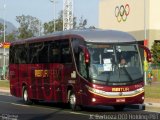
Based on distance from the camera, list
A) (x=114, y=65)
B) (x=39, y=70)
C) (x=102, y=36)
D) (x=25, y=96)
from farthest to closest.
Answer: (x=25, y=96) → (x=39, y=70) → (x=102, y=36) → (x=114, y=65)

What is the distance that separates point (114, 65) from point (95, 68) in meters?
0.75

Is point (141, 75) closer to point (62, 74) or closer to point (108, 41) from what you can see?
point (108, 41)

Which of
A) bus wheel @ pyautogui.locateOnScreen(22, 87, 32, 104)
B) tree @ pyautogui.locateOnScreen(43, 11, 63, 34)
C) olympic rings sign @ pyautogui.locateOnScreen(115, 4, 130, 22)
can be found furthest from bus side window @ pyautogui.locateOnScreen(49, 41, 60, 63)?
tree @ pyautogui.locateOnScreen(43, 11, 63, 34)

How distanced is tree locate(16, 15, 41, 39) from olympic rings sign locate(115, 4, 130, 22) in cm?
2543

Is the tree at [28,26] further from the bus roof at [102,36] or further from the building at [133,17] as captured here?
the bus roof at [102,36]

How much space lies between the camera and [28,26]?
112m

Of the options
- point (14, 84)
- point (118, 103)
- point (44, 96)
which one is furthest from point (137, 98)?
point (14, 84)

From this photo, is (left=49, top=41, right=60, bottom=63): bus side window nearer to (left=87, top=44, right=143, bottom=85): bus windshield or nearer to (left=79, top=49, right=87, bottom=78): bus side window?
(left=79, top=49, right=87, bottom=78): bus side window

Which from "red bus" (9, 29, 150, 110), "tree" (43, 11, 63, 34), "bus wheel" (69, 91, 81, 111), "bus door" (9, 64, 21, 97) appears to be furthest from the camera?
"tree" (43, 11, 63, 34)

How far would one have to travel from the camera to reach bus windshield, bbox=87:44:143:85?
68.3ft

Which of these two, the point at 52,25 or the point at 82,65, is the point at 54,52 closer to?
the point at 82,65

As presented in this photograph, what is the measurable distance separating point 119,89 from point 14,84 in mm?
10274

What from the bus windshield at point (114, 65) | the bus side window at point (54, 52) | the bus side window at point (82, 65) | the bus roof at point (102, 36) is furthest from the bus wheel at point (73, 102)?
the bus roof at point (102, 36)

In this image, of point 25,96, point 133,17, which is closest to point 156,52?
point 133,17
